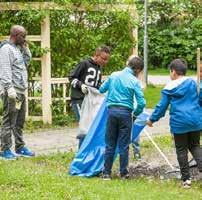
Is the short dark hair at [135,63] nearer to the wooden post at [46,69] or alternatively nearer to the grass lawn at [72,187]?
the grass lawn at [72,187]

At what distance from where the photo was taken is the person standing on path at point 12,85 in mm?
9852

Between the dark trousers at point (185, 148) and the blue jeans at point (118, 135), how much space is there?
66 cm

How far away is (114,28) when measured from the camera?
1522 cm

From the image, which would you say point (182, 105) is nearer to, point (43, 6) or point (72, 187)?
point (72, 187)

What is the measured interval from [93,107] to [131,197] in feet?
7.42

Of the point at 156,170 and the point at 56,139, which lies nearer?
the point at 156,170

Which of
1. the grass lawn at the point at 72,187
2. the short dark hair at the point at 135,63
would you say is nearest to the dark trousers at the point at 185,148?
the grass lawn at the point at 72,187

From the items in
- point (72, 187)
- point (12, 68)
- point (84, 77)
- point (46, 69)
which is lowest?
point (72, 187)

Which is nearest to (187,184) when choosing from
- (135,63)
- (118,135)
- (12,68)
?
(118,135)

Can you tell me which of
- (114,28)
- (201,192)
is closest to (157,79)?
(114,28)

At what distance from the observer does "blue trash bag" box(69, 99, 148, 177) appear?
9.18 m

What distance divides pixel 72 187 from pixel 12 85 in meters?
2.60

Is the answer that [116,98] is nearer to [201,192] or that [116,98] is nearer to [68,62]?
[201,192]

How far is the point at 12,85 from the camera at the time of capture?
998 cm
